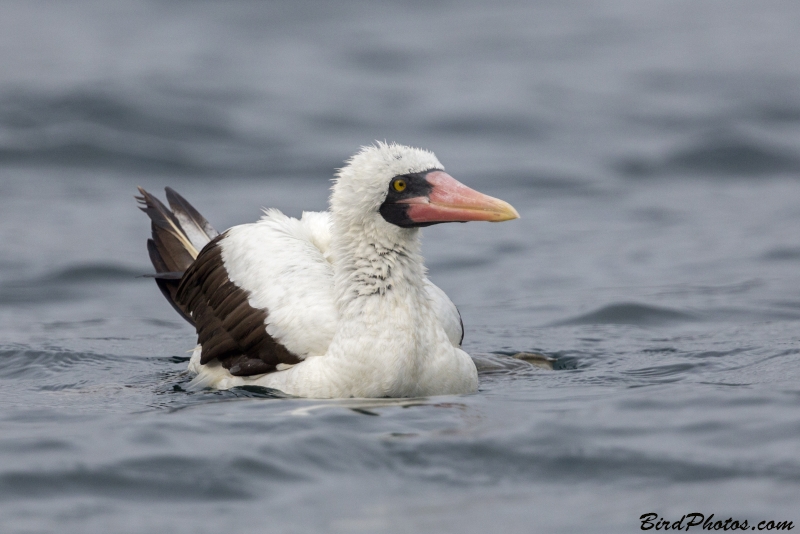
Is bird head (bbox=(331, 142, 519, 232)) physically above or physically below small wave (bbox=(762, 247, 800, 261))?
above

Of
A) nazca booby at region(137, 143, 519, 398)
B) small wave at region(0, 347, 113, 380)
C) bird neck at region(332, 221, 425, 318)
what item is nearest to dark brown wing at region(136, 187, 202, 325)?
small wave at region(0, 347, 113, 380)

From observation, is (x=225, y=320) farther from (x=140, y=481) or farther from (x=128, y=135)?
(x=128, y=135)

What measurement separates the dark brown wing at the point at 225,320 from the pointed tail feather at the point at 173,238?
60 centimetres

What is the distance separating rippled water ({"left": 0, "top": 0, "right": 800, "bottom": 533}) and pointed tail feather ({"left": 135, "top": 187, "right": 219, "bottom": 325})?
0.75m

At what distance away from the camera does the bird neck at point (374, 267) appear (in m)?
7.38

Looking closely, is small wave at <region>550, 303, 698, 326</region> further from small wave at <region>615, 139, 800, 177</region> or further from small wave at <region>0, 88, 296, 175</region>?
small wave at <region>0, 88, 296, 175</region>

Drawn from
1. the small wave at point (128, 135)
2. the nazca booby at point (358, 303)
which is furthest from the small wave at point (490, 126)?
the nazca booby at point (358, 303)

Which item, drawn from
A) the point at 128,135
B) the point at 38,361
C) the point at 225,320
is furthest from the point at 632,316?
the point at 128,135

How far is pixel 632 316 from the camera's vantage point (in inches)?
431

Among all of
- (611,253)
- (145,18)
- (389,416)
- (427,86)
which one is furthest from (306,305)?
(145,18)

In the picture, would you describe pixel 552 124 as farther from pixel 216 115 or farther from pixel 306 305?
pixel 306 305

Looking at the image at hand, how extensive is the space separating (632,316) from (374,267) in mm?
4247

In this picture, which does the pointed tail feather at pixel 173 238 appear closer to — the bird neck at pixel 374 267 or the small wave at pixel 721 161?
the bird neck at pixel 374 267

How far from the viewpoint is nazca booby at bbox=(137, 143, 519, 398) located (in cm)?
717
